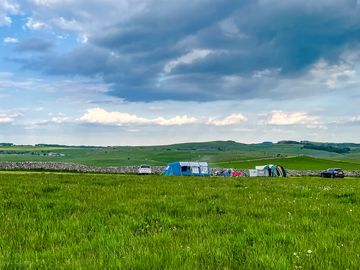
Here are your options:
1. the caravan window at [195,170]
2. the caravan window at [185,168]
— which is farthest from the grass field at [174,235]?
the caravan window at [195,170]

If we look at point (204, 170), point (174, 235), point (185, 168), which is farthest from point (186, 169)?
point (174, 235)

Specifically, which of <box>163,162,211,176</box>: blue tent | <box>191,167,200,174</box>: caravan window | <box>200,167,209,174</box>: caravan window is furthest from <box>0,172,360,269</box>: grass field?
<box>200,167,209,174</box>: caravan window

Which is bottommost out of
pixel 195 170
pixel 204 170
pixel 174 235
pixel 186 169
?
pixel 204 170

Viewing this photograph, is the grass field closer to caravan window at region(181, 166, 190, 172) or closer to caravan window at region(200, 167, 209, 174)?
caravan window at region(181, 166, 190, 172)

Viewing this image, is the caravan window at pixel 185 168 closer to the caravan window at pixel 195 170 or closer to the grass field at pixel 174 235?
the caravan window at pixel 195 170

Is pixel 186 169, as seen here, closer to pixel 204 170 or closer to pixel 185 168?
pixel 185 168

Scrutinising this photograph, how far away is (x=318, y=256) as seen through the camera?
6387mm

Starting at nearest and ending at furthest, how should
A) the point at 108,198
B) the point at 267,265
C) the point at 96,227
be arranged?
the point at 267,265 → the point at 96,227 → the point at 108,198

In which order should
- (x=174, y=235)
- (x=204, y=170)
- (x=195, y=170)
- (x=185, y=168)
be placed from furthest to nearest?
(x=204, y=170) < (x=195, y=170) < (x=185, y=168) < (x=174, y=235)

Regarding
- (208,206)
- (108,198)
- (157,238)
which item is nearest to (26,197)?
(108,198)

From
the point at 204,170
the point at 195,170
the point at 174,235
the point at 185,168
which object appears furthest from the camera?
the point at 204,170

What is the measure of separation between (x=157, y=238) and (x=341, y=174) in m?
91.0

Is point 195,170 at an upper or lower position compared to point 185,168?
lower

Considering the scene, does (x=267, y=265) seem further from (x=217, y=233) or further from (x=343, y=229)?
(x=343, y=229)
